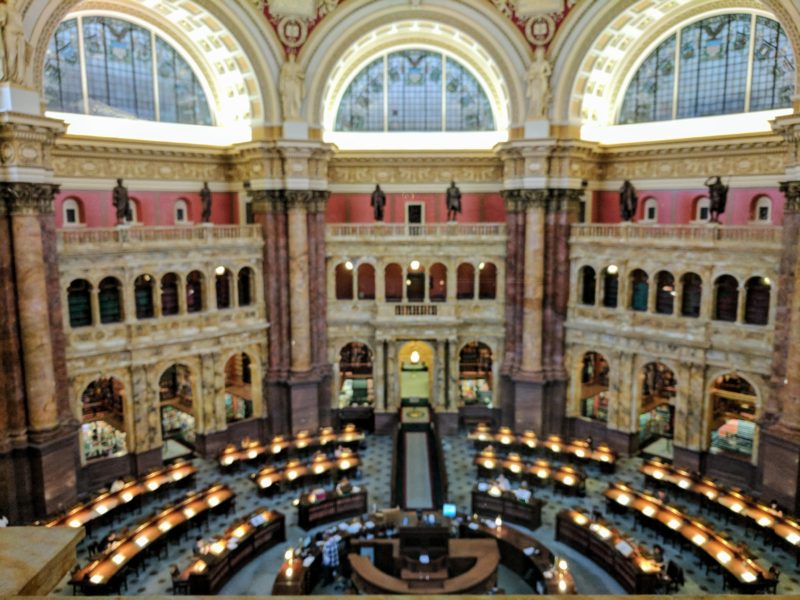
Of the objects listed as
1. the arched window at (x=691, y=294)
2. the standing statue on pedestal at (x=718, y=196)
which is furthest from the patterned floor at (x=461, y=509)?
the standing statue on pedestal at (x=718, y=196)

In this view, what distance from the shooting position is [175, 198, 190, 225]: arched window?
1219 inches

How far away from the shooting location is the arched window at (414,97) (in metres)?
33.9

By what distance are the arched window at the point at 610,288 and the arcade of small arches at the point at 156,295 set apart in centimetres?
1705

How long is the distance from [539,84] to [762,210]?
1138 cm

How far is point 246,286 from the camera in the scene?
104ft

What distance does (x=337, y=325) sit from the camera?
32438 millimetres

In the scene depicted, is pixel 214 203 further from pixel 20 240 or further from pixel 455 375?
pixel 455 375

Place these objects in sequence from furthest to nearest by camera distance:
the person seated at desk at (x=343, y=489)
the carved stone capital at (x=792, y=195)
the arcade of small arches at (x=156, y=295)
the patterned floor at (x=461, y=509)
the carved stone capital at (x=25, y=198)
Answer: the arcade of small arches at (x=156, y=295), the person seated at desk at (x=343, y=489), the carved stone capital at (x=792, y=195), the carved stone capital at (x=25, y=198), the patterned floor at (x=461, y=509)

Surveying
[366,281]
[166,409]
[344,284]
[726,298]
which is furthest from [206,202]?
[726,298]

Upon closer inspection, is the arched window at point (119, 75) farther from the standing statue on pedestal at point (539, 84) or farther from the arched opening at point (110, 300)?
the standing statue on pedestal at point (539, 84)

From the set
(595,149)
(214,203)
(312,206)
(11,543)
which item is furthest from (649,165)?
(11,543)

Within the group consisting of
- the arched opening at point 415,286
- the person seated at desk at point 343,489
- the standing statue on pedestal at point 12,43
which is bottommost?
the person seated at desk at point 343,489

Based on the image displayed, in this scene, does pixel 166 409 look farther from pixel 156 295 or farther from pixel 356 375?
pixel 356 375

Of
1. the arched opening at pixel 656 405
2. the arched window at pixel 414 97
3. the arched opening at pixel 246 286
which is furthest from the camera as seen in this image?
the arched window at pixel 414 97
